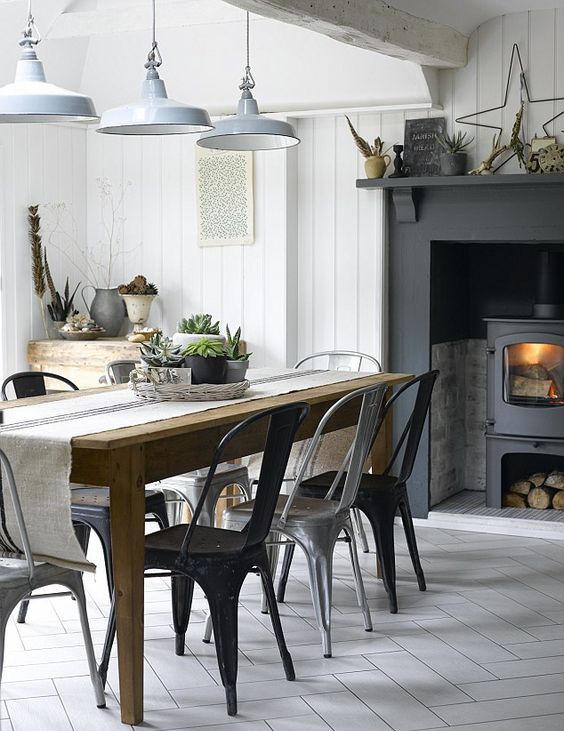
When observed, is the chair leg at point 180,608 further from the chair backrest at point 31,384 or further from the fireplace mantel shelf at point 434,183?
the fireplace mantel shelf at point 434,183

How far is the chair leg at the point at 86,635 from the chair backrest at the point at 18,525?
0.19m

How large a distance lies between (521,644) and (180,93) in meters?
3.69

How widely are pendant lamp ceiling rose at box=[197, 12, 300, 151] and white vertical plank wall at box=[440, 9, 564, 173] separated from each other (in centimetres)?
158

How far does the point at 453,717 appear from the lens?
10.7 ft

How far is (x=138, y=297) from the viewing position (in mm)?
6379

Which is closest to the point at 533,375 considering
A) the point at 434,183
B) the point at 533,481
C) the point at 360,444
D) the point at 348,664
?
the point at 533,481

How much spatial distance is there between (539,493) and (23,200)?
330cm

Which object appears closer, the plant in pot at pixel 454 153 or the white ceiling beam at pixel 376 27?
the white ceiling beam at pixel 376 27

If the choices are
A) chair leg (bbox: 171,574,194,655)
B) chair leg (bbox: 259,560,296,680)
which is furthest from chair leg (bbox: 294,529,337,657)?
chair leg (bbox: 171,574,194,655)

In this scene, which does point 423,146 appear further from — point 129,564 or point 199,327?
point 129,564

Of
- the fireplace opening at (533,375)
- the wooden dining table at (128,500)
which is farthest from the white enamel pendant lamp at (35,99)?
the fireplace opening at (533,375)

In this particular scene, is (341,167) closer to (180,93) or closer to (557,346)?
(180,93)

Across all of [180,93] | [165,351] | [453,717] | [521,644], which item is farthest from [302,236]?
[453,717]

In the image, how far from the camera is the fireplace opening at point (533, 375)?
5812mm
